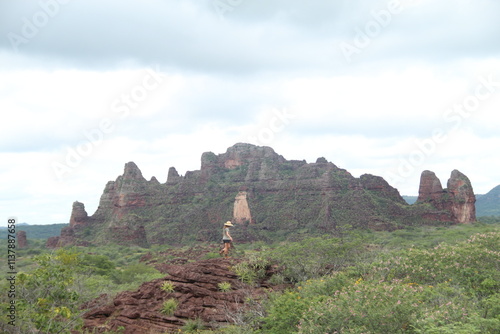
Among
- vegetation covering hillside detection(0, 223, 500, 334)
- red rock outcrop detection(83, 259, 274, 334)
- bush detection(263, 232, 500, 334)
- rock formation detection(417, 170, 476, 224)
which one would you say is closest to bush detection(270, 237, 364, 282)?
vegetation covering hillside detection(0, 223, 500, 334)

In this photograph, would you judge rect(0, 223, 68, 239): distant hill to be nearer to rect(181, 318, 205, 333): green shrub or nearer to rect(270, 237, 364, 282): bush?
rect(270, 237, 364, 282): bush

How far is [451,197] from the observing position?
299ft

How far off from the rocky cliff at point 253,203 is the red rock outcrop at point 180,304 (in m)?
57.7

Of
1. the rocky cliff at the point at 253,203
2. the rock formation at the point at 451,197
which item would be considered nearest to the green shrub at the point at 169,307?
the rocky cliff at the point at 253,203

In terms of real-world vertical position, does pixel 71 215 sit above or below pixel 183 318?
above

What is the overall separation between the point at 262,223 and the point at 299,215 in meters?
7.66

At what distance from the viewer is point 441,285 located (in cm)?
1627

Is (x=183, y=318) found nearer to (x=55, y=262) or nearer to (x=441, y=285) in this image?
(x=55, y=262)

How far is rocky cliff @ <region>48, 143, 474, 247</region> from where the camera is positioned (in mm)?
88000

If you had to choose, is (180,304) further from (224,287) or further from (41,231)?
(41,231)

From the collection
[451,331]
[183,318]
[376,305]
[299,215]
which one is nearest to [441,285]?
[376,305]

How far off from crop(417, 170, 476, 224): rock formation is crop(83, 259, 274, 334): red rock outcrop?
248ft

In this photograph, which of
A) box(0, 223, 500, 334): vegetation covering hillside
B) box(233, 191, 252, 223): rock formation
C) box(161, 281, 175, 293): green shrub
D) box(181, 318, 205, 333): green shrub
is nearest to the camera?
box(0, 223, 500, 334): vegetation covering hillside

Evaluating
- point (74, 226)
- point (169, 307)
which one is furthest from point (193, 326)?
point (74, 226)
